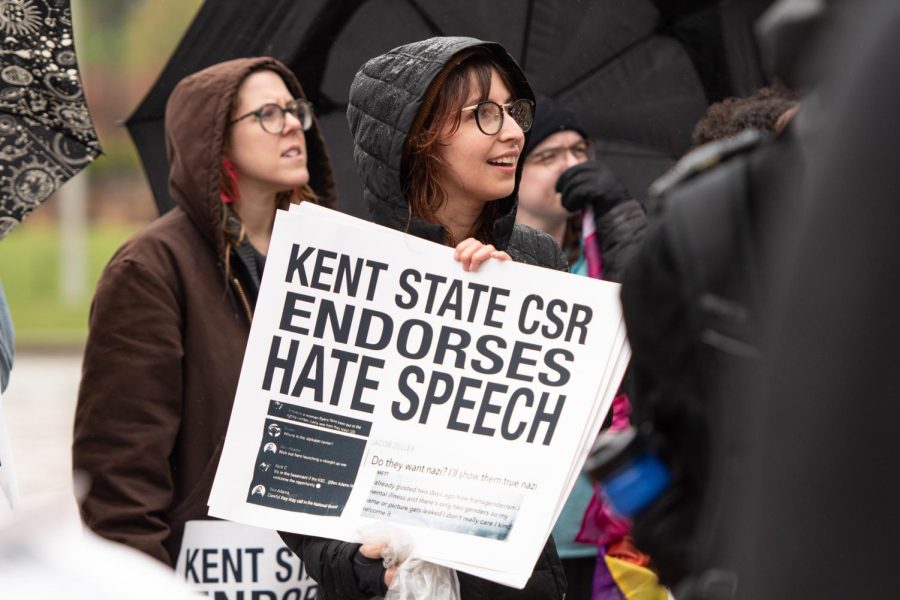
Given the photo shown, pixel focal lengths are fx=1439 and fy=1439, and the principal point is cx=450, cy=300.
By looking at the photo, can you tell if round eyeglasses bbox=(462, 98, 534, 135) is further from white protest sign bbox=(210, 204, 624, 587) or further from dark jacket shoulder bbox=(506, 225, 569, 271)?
white protest sign bbox=(210, 204, 624, 587)

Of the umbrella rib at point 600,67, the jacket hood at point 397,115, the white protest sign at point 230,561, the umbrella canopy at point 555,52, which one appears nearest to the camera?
the jacket hood at point 397,115

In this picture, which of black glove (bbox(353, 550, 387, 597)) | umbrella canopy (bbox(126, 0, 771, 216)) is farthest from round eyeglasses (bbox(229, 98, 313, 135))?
black glove (bbox(353, 550, 387, 597))

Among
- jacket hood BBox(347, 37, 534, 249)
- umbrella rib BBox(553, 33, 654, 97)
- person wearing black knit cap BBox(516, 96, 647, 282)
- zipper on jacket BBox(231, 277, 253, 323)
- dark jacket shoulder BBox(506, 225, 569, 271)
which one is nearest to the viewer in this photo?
jacket hood BBox(347, 37, 534, 249)

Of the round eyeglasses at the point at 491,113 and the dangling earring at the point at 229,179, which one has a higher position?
the round eyeglasses at the point at 491,113

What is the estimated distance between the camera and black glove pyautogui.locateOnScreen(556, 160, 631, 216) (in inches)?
165

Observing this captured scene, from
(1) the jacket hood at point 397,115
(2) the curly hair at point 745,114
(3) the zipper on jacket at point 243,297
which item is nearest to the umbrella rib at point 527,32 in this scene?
(2) the curly hair at point 745,114

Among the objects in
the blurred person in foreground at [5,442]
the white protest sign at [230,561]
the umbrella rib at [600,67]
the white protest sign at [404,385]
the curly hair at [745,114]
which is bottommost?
the white protest sign at [230,561]

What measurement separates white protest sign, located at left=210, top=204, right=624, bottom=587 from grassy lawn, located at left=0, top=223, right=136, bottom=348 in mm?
15317

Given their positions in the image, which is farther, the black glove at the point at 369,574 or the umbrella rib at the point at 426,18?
the umbrella rib at the point at 426,18

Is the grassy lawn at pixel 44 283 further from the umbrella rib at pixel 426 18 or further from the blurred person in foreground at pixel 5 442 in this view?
the blurred person in foreground at pixel 5 442

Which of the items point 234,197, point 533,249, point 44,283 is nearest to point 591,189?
point 234,197

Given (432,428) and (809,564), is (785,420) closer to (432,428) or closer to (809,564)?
(809,564)

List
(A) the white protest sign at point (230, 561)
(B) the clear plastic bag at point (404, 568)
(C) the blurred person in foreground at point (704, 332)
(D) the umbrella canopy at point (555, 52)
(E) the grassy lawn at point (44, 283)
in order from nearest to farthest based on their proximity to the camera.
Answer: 1. (C) the blurred person in foreground at point (704, 332)
2. (B) the clear plastic bag at point (404, 568)
3. (A) the white protest sign at point (230, 561)
4. (D) the umbrella canopy at point (555, 52)
5. (E) the grassy lawn at point (44, 283)

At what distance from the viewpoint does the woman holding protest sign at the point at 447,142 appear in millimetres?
2848
